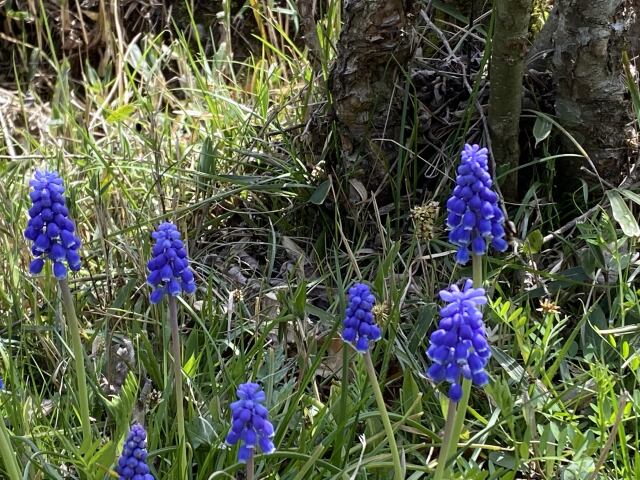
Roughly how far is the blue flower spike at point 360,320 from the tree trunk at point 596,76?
1.62 metres

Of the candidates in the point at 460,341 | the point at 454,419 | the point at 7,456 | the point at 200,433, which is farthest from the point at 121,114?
the point at 460,341

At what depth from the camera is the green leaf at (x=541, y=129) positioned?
3094 mm

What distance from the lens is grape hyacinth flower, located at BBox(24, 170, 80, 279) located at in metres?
2.03

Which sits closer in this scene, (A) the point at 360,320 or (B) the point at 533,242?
(A) the point at 360,320

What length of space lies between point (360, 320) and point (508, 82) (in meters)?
1.45

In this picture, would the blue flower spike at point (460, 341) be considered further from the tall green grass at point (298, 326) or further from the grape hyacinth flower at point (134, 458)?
the grape hyacinth flower at point (134, 458)

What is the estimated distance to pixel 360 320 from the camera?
190cm

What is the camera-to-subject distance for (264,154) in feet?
11.9

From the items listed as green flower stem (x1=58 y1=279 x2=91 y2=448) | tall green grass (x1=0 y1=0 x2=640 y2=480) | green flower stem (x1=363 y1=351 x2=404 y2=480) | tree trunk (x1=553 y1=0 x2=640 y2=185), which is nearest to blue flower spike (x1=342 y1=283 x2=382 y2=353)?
green flower stem (x1=363 y1=351 x2=404 y2=480)

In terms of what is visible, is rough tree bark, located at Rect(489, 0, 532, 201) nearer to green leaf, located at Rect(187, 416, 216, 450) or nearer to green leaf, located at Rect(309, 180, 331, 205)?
green leaf, located at Rect(309, 180, 331, 205)

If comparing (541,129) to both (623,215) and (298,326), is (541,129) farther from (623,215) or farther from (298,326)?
(298,326)

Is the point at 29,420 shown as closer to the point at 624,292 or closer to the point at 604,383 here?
the point at 604,383

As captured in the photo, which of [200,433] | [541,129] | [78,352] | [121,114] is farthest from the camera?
[121,114]

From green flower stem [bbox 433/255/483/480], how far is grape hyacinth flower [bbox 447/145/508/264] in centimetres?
4
